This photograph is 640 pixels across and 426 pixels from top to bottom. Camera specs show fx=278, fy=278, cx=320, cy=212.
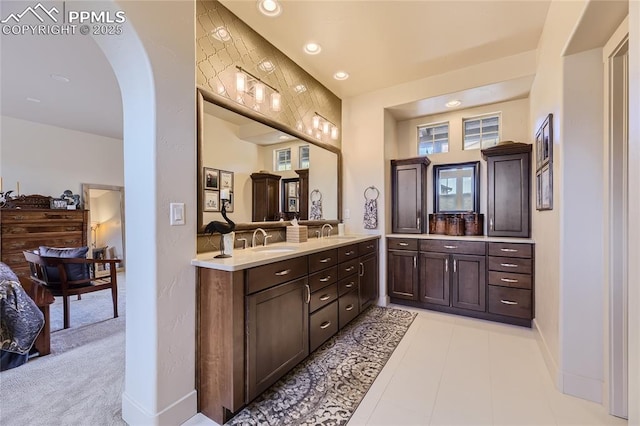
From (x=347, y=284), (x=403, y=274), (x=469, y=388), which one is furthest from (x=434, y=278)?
(x=469, y=388)

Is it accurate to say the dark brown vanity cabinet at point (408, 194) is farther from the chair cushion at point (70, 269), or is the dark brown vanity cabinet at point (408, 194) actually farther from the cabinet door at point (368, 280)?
the chair cushion at point (70, 269)

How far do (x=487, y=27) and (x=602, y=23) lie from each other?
43.9 inches

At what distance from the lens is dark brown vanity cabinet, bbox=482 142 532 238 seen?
308 cm

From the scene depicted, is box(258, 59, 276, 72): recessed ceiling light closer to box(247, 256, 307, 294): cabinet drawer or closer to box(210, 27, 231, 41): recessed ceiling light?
box(210, 27, 231, 41): recessed ceiling light

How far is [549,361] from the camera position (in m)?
2.13

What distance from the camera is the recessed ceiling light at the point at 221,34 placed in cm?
212

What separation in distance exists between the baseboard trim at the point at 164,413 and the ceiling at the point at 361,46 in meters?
2.78

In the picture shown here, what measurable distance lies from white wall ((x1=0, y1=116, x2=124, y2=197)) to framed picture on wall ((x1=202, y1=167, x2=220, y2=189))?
478 cm

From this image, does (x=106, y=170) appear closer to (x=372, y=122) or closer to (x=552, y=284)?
(x=372, y=122)

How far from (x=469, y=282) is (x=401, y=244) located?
856 millimetres

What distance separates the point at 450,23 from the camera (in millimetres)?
2396

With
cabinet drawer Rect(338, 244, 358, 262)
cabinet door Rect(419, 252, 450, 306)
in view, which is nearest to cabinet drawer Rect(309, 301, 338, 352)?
cabinet drawer Rect(338, 244, 358, 262)

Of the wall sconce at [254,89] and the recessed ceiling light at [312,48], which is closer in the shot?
the wall sconce at [254,89]

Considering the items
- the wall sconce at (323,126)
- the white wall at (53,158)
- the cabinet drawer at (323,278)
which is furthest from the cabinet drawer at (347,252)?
the white wall at (53,158)
